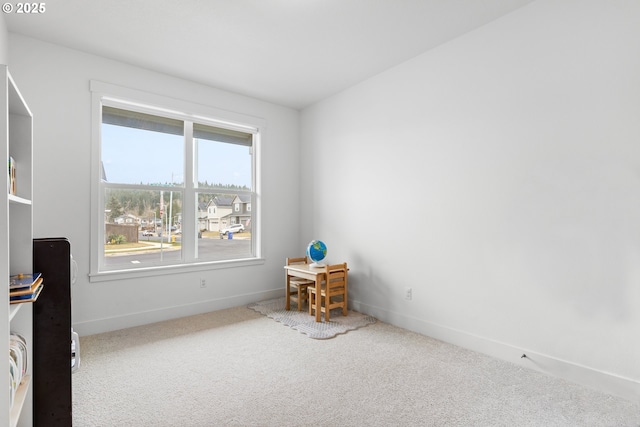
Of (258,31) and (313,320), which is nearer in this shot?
(258,31)

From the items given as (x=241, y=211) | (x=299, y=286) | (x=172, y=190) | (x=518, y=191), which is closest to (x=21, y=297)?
(x=172, y=190)

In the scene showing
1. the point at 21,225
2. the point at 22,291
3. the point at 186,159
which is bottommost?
the point at 22,291

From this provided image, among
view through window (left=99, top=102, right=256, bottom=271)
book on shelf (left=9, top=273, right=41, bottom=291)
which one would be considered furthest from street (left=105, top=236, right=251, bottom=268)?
book on shelf (left=9, top=273, right=41, bottom=291)

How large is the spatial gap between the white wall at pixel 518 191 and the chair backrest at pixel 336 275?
0.26 meters

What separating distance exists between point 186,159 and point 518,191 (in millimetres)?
3325

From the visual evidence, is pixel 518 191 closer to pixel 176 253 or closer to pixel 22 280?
pixel 22 280

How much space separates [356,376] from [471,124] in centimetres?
220

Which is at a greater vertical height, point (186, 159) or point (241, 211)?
point (186, 159)

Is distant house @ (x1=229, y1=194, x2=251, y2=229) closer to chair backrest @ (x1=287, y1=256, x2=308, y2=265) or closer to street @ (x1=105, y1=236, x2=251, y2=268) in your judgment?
street @ (x1=105, y1=236, x2=251, y2=268)

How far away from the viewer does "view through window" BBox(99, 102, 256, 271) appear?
349 cm

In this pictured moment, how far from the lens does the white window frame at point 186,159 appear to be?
326 centimetres

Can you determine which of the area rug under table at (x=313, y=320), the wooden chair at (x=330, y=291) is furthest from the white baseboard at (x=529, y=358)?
the wooden chair at (x=330, y=291)

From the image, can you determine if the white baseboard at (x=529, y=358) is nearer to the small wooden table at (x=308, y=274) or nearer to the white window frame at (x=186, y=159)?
the small wooden table at (x=308, y=274)

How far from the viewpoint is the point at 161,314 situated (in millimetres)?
3633
